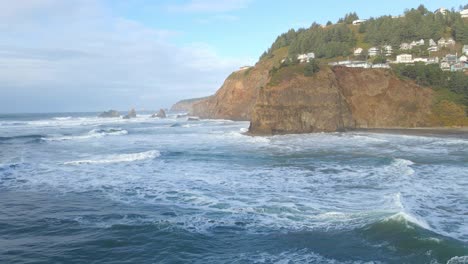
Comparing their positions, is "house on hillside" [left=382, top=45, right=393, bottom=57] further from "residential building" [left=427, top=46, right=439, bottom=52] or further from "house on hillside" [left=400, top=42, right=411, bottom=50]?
"residential building" [left=427, top=46, right=439, bottom=52]

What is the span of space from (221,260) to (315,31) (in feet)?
311

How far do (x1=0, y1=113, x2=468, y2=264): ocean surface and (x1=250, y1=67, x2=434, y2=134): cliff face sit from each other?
66.0 feet

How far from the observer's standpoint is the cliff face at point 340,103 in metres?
48.9

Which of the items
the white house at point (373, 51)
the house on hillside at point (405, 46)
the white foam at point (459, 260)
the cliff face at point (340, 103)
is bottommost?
the white foam at point (459, 260)

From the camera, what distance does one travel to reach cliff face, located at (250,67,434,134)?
1925 inches

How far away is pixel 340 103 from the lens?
169 feet

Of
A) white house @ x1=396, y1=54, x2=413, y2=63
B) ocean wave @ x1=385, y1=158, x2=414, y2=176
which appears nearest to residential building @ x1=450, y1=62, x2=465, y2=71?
white house @ x1=396, y1=54, x2=413, y2=63

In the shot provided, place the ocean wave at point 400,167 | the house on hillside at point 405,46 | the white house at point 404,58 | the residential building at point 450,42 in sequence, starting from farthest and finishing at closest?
the house on hillside at point 405,46
the residential building at point 450,42
the white house at point 404,58
the ocean wave at point 400,167

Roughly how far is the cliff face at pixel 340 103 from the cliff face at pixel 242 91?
28.0 metres

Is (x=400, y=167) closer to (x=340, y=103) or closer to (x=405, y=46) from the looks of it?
(x=340, y=103)

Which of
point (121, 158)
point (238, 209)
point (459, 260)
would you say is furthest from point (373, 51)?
point (459, 260)

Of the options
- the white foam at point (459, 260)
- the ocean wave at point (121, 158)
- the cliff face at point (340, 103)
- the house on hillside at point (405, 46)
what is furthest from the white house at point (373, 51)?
the white foam at point (459, 260)

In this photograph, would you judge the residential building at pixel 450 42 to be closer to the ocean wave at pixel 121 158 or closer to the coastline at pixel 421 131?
the coastline at pixel 421 131

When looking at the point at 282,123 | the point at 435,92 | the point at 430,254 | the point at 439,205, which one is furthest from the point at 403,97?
the point at 430,254
